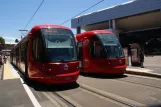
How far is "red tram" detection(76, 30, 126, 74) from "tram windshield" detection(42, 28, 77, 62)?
3.29 meters

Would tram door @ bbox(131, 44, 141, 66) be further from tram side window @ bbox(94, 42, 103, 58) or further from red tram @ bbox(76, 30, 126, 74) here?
tram side window @ bbox(94, 42, 103, 58)

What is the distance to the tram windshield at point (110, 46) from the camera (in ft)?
45.4

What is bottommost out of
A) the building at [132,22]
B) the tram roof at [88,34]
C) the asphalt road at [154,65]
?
the asphalt road at [154,65]

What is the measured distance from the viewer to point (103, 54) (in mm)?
13875

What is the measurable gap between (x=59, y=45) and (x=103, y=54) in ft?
13.2

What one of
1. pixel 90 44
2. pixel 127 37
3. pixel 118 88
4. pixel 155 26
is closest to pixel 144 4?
pixel 155 26

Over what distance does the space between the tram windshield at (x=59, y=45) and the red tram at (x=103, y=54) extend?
329cm

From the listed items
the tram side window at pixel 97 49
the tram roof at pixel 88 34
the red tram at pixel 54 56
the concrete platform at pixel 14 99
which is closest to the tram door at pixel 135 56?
the tram roof at pixel 88 34

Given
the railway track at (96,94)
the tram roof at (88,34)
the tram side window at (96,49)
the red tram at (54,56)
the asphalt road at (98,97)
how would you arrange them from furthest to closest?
1. the tram roof at (88,34)
2. the tram side window at (96,49)
3. the red tram at (54,56)
4. the asphalt road at (98,97)
5. the railway track at (96,94)

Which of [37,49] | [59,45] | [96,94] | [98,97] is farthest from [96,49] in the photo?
[98,97]

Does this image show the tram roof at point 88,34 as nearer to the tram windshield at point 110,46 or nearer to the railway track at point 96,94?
the tram windshield at point 110,46

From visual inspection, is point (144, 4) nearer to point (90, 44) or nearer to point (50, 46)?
point (90, 44)

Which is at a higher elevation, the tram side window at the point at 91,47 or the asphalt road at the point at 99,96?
the tram side window at the point at 91,47

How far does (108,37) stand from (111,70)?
208 cm
